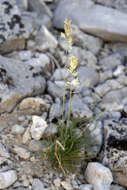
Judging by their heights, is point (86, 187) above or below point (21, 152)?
below

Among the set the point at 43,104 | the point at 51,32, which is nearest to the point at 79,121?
the point at 43,104

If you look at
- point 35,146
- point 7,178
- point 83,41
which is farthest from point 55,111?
point 83,41

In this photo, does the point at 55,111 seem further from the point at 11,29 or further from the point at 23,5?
the point at 23,5

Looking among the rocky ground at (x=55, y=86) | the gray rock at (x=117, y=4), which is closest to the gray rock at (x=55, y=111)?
the rocky ground at (x=55, y=86)

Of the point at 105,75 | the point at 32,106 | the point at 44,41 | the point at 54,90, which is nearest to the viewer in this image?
the point at 32,106

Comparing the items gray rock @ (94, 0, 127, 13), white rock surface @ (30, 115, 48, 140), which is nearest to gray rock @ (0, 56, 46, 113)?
white rock surface @ (30, 115, 48, 140)

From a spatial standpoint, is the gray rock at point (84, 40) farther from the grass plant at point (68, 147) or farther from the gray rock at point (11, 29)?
the grass plant at point (68, 147)
